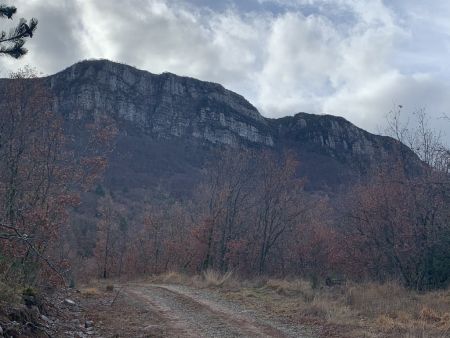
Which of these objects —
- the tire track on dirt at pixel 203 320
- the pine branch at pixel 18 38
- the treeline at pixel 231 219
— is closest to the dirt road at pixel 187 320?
the tire track on dirt at pixel 203 320

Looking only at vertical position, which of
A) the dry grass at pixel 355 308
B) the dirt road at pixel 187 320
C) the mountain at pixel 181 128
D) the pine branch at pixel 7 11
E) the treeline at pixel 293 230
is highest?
the mountain at pixel 181 128

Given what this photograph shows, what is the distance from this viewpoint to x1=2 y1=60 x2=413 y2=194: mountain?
99.1 meters

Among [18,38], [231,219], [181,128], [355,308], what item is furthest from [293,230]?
[181,128]

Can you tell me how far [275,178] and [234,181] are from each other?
122 inches

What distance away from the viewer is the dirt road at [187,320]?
10039 millimetres

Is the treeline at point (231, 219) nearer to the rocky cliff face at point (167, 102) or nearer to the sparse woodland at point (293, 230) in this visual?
the sparse woodland at point (293, 230)

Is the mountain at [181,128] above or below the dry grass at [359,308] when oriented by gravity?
above

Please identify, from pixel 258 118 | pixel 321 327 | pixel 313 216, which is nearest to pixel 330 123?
pixel 258 118

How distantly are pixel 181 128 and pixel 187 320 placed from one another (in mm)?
116393

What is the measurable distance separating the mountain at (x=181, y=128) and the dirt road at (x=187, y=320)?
71.7 metres

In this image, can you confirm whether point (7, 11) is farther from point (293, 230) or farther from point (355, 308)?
point (293, 230)

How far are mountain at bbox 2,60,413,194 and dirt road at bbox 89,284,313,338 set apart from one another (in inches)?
2823

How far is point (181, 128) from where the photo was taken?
126 m

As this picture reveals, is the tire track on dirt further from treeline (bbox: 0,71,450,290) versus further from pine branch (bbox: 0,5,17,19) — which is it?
pine branch (bbox: 0,5,17,19)
